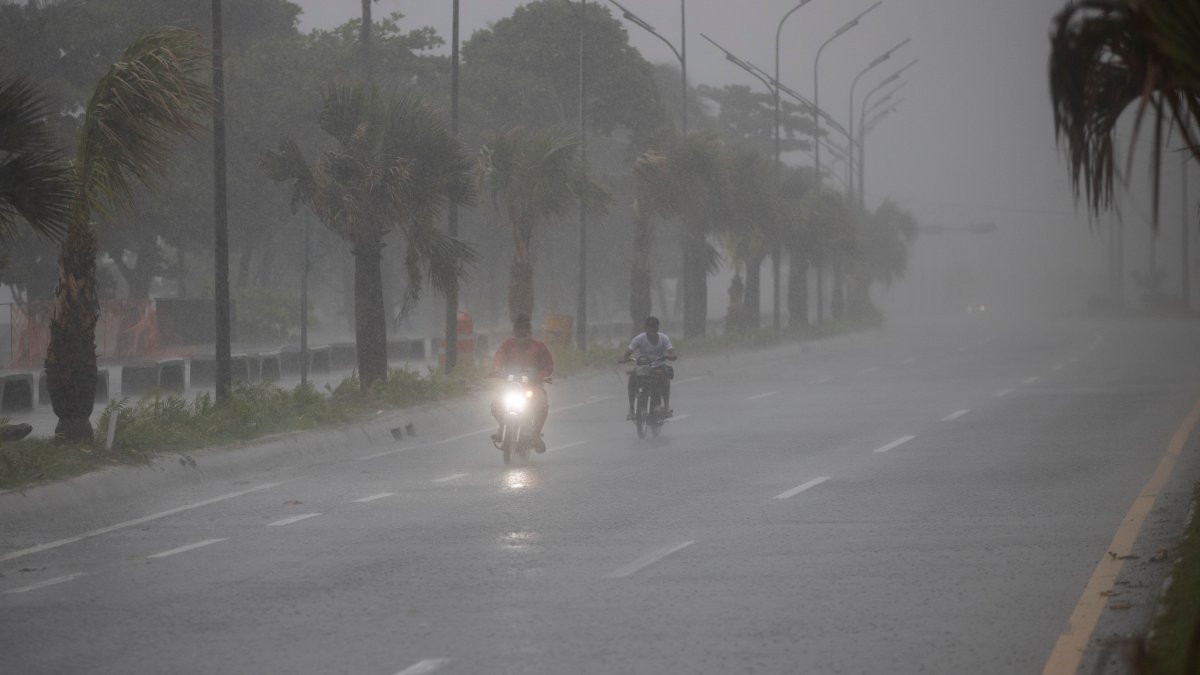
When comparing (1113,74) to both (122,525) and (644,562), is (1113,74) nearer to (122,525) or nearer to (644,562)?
(644,562)

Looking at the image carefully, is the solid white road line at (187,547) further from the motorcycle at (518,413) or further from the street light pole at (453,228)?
the street light pole at (453,228)

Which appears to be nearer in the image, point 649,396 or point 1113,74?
point 1113,74

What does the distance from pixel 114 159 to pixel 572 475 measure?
18.9 ft

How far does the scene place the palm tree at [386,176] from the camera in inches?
1018

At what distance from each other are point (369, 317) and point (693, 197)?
78.5 feet

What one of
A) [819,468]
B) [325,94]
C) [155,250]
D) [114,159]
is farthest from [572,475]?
[155,250]

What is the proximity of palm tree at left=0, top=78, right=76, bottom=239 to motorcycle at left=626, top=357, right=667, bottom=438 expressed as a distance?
1022cm

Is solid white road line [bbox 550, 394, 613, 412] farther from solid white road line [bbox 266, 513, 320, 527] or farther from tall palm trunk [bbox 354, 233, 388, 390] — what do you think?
solid white road line [bbox 266, 513, 320, 527]

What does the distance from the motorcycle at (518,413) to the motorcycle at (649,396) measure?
3.59 metres

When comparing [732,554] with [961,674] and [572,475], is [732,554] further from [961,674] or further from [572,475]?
[572,475]

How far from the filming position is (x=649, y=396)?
23.3 m

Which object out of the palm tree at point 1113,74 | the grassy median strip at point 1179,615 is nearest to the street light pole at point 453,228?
the grassy median strip at point 1179,615

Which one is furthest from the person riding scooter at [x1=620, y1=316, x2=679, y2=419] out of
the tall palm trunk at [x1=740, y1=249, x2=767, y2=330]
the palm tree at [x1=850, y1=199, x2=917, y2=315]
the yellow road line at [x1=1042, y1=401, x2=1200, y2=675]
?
the palm tree at [x1=850, y1=199, x2=917, y2=315]

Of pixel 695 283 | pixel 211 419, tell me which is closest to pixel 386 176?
pixel 211 419
